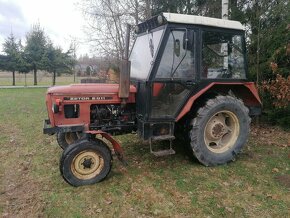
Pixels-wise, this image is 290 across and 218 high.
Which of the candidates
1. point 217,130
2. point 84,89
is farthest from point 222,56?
point 84,89

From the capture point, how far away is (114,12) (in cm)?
1426

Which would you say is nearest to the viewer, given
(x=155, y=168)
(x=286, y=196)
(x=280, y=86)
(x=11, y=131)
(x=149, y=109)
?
(x=286, y=196)

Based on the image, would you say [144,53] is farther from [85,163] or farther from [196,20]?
[85,163]

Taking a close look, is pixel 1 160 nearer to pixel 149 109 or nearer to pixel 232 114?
pixel 149 109

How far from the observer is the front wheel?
186 inches

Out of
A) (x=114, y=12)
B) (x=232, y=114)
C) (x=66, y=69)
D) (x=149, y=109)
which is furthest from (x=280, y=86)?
(x=66, y=69)

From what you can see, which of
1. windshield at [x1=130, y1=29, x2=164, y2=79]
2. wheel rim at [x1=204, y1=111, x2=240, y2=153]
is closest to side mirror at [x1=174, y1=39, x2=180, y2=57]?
windshield at [x1=130, y1=29, x2=164, y2=79]

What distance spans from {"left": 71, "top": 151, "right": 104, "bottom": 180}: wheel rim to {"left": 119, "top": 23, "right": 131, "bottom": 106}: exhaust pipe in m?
1.01

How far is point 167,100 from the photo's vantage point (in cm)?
460

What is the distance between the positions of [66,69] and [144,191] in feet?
94.4

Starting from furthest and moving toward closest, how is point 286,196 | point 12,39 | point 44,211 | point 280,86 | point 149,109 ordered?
point 12,39 → point 280,86 → point 149,109 → point 286,196 → point 44,211

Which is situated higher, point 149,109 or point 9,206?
point 149,109

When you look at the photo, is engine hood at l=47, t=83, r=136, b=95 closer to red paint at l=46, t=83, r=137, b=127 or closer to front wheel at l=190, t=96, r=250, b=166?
red paint at l=46, t=83, r=137, b=127

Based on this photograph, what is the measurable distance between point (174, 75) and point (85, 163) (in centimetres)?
191
